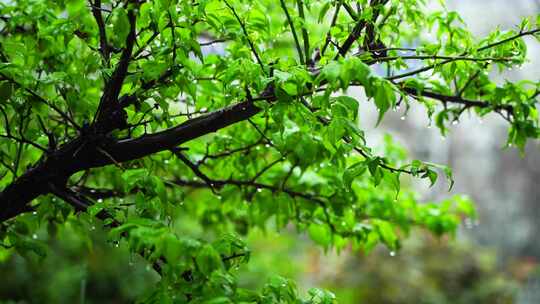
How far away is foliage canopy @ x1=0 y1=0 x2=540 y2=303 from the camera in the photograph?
118 centimetres

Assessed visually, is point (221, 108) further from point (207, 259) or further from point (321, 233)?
point (321, 233)

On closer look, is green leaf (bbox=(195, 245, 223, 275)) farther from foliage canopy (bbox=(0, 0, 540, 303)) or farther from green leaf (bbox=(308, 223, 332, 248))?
green leaf (bbox=(308, 223, 332, 248))

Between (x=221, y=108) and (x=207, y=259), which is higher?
(x=221, y=108)

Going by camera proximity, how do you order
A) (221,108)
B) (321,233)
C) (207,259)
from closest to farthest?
(207,259) < (221,108) < (321,233)

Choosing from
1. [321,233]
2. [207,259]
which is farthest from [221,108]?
[321,233]

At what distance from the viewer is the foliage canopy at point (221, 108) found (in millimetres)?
1183

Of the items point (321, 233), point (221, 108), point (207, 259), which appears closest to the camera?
point (207, 259)

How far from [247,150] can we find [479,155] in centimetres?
784

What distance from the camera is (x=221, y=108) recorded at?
1.44 metres

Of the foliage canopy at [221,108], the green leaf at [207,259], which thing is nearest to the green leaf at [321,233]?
the foliage canopy at [221,108]

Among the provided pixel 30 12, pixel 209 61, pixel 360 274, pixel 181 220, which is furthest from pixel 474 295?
pixel 30 12

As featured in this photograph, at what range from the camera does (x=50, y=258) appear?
445 cm

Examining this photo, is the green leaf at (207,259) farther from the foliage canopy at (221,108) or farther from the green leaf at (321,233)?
the green leaf at (321,233)

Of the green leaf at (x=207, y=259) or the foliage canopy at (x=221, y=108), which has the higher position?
the foliage canopy at (x=221, y=108)
